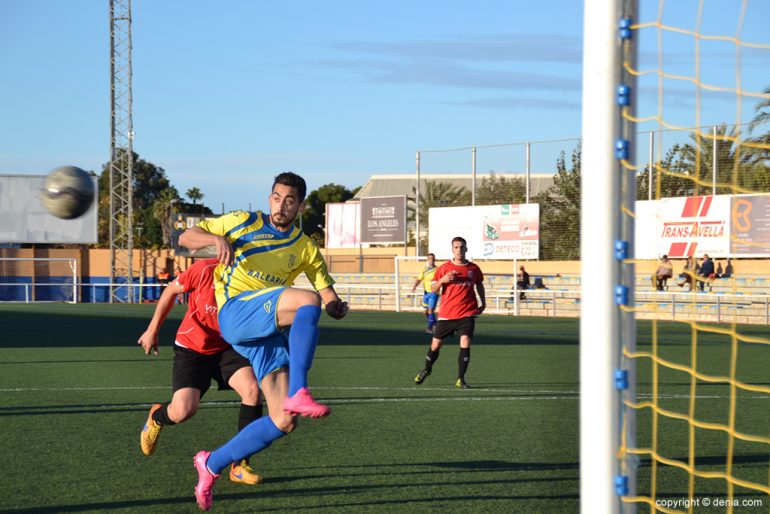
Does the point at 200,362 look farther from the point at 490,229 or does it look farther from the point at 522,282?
the point at 490,229

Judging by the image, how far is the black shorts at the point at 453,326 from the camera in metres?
13.0

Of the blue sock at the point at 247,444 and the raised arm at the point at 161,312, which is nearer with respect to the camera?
the blue sock at the point at 247,444

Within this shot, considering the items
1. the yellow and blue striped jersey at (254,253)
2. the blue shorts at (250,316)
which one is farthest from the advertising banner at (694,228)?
the blue shorts at (250,316)

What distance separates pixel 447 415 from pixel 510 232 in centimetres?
2969

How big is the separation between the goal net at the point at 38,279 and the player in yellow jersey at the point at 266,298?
45978 mm

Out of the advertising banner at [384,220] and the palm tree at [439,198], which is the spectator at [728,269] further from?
the advertising banner at [384,220]

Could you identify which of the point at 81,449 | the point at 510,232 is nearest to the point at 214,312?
the point at 81,449

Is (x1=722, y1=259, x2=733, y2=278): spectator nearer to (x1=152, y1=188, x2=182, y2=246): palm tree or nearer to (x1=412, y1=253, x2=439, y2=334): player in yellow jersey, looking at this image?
(x1=412, y1=253, x2=439, y2=334): player in yellow jersey

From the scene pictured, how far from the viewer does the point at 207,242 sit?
575 centimetres

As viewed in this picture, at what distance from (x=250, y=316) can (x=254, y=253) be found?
A: 0.48 metres

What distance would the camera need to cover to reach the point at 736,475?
23.2 ft

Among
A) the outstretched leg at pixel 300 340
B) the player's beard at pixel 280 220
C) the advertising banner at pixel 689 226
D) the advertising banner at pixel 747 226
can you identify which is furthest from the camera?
the advertising banner at pixel 689 226

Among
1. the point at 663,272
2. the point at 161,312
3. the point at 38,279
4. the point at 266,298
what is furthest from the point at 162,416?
the point at 38,279

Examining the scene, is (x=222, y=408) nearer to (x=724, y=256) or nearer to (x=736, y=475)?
(x=736, y=475)
